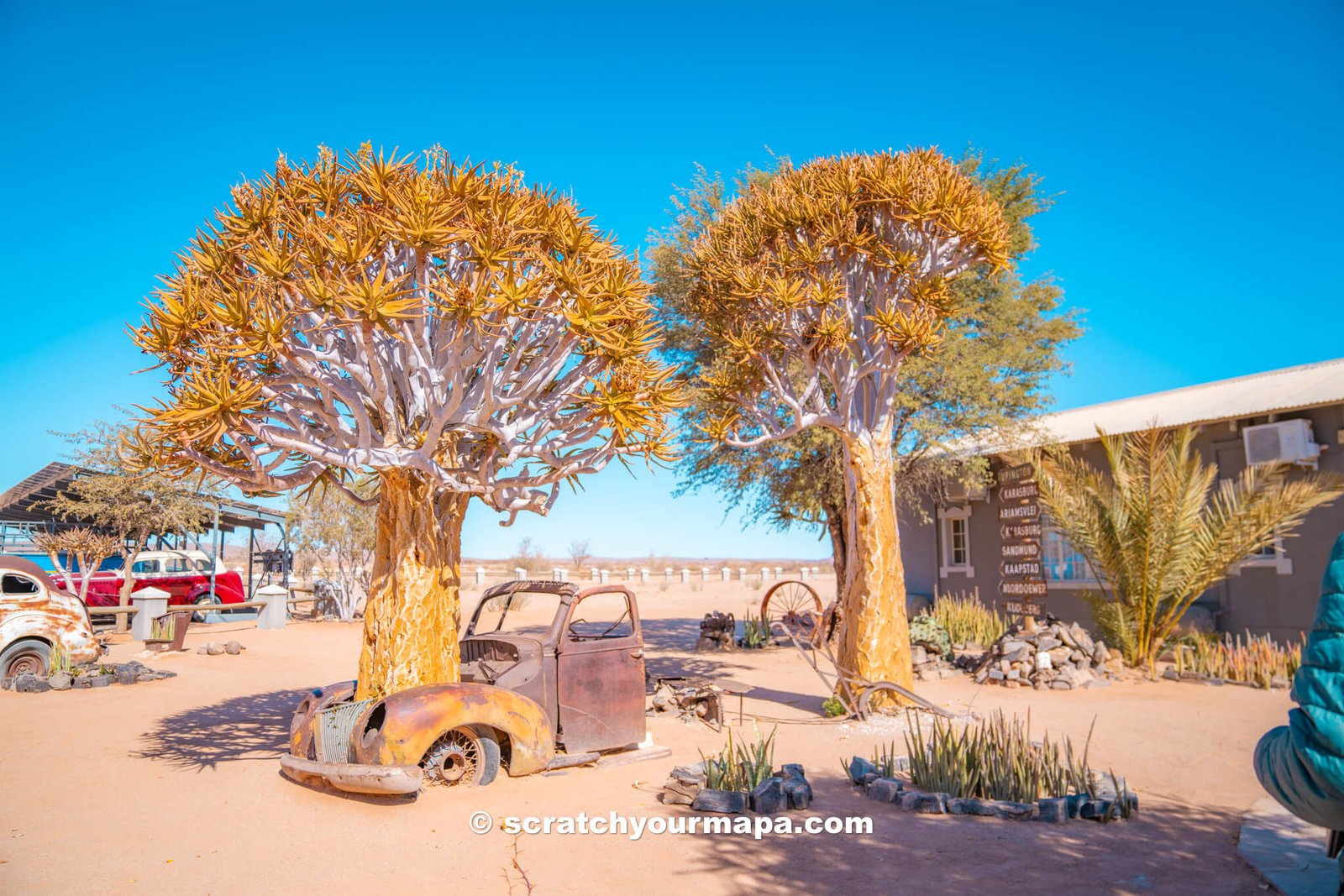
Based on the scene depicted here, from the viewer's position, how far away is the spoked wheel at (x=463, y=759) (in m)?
6.82

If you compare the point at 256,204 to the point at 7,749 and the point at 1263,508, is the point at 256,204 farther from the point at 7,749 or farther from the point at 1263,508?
the point at 1263,508

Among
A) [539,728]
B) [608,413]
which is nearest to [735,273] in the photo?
[608,413]

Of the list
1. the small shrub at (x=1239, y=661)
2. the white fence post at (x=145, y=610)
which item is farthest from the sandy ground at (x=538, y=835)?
the white fence post at (x=145, y=610)

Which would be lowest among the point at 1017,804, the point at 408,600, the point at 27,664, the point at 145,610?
the point at 1017,804

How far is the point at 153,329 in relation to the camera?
6953 mm

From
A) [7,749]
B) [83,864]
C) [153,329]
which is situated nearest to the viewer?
[83,864]

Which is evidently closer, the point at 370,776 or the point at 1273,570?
the point at 370,776

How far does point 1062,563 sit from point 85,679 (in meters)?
19.7

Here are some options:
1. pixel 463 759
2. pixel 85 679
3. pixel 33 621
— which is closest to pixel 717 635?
pixel 85 679

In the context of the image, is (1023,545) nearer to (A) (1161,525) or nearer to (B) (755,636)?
(A) (1161,525)

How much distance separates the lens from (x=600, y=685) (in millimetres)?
8062

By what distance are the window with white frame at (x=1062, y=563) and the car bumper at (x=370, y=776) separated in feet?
55.0

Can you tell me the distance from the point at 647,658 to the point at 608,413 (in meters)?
9.84

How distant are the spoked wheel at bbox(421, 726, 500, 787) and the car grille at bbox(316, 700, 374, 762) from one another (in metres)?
0.66
